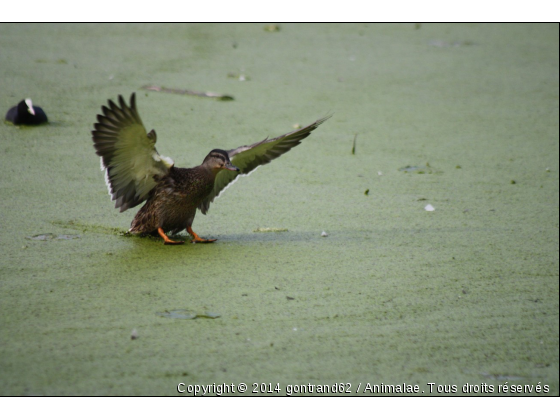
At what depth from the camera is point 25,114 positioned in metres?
3.85

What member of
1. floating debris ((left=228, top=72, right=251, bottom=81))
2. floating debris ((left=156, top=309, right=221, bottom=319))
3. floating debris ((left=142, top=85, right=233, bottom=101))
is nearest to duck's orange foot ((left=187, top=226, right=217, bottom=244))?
floating debris ((left=156, top=309, right=221, bottom=319))

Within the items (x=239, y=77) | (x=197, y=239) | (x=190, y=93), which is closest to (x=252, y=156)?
(x=197, y=239)

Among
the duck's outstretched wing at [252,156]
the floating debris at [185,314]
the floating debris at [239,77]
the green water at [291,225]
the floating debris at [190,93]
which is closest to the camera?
the green water at [291,225]

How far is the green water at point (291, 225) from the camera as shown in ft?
6.64

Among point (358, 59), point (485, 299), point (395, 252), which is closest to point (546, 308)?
point (485, 299)

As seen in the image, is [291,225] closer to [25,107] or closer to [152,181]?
[152,181]

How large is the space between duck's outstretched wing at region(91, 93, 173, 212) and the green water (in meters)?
0.22

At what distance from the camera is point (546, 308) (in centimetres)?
257

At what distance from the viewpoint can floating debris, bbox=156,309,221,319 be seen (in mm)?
2170

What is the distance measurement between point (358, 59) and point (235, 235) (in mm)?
3360

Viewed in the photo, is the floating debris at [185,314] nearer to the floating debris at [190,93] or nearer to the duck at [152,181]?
the duck at [152,181]

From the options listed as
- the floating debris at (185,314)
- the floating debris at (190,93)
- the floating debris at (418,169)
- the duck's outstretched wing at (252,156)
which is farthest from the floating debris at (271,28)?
the floating debris at (185,314)

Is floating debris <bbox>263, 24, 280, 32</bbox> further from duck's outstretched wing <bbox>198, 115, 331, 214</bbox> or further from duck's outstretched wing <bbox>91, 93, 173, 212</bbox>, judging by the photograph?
duck's outstretched wing <bbox>91, 93, 173, 212</bbox>

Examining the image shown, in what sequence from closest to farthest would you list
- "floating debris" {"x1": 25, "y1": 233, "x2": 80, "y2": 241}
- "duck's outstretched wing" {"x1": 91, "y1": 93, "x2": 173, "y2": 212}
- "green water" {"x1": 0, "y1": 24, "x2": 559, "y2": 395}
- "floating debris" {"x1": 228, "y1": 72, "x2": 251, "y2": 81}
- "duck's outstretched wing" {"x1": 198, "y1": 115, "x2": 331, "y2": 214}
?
"green water" {"x1": 0, "y1": 24, "x2": 559, "y2": 395}, "duck's outstretched wing" {"x1": 91, "y1": 93, "x2": 173, "y2": 212}, "floating debris" {"x1": 25, "y1": 233, "x2": 80, "y2": 241}, "duck's outstretched wing" {"x1": 198, "y1": 115, "x2": 331, "y2": 214}, "floating debris" {"x1": 228, "y1": 72, "x2": 251, "y2": 81}
